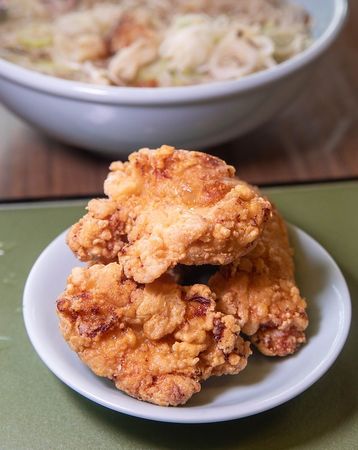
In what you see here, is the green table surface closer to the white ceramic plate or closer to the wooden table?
the white ceramic plate

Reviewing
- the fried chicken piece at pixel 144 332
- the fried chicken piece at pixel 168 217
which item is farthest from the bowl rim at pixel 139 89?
the fried chicken piece at pixel 144 332

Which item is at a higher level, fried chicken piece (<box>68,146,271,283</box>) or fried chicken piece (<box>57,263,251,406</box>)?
fried chicken piece (<box>68,146,271,283</box>)

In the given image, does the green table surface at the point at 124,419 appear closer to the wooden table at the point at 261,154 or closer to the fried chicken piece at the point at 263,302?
the fried chicken piece at the point at 263,302

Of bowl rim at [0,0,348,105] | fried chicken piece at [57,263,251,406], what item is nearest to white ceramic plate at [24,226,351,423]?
fried chicken piece at [57,263,251,406]

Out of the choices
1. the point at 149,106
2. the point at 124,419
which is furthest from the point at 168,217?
the point at 149,106

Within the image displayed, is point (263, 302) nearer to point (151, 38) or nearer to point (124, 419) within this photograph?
point (124, 419)

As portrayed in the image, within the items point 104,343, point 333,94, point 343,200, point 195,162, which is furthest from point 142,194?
point 333,94
